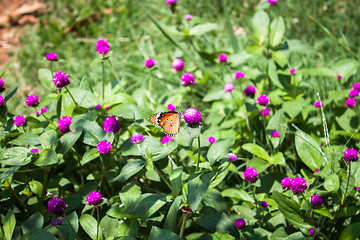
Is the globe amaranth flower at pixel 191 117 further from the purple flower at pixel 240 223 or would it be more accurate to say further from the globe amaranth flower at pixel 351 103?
the globe amaranth flower at pixel 351 103

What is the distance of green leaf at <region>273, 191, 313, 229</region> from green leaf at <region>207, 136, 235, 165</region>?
0.27m

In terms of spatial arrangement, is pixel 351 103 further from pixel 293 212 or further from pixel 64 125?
pixel 64 125

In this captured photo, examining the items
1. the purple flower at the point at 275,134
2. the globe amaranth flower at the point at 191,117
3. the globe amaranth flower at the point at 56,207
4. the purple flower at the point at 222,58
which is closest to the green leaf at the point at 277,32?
the purple flower at the point at 222,58

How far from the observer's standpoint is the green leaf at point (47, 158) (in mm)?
1307

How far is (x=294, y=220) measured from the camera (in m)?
1.34

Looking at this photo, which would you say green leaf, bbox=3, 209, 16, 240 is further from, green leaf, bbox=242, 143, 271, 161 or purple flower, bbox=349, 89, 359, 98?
purple flower, bbox=349, 89, 359, 98

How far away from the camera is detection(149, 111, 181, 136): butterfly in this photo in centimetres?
131

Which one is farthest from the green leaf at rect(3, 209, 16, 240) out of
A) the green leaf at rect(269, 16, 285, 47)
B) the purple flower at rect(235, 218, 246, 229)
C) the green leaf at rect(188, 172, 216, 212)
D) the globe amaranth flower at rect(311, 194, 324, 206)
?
the green leaf at rect(269, 16, 285, 47)

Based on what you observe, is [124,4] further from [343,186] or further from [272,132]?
[343,186]

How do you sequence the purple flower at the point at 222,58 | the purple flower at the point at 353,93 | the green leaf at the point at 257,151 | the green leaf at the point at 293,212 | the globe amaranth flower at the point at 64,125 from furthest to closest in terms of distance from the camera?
the purple flower at the point at 222,58 → the purple flower at the point at 353,93 → the green leaf at the point at 257,151 → the globe amaranth flower at the point at 64,125 → the green leaf at the point at 293,212

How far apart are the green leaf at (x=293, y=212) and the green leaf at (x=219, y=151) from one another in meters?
0.27

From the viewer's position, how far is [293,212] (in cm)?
134

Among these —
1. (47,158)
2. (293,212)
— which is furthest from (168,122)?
(293,212)

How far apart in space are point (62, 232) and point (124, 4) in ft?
10.6
